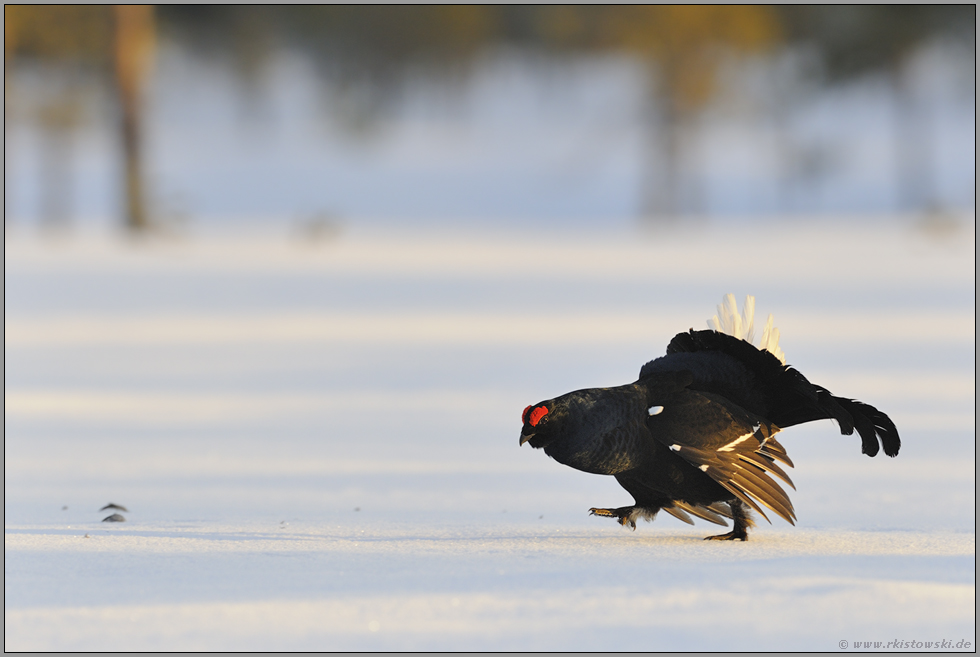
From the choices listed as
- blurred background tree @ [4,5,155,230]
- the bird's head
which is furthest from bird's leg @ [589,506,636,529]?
blurred background tree @ [4,5,155,230]

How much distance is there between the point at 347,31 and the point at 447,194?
1123cm

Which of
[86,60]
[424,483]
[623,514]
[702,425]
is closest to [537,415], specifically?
[702,425]

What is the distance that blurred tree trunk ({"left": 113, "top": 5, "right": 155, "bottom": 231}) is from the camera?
85.2 ft

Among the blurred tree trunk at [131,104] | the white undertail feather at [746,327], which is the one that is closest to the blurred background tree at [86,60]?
the blurred tree trunk at [131,104]

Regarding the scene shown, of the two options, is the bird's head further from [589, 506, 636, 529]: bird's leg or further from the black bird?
[589, 506, 636, 529]: bird's leg

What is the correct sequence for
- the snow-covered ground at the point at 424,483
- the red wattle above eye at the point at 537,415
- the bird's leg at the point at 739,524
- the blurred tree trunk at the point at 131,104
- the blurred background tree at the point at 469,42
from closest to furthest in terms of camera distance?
the snow-covered ground at the point at 424,483, the red wattle above eye at the point at 537,415, the bird's leg at the point at 739,524, the blurred tree trunk at the point at 131,104, the blurred background tree at the point at 469,42

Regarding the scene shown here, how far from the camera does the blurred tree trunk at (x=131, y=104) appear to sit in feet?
85.2

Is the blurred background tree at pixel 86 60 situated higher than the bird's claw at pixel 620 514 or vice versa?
the blurred background tree at pixel 86 60

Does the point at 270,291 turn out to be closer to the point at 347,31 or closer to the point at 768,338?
the point at 768,338

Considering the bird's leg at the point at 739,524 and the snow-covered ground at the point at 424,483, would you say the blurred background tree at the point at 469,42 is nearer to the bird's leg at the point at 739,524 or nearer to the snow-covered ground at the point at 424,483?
the snow-covered ground at the point at 424,483

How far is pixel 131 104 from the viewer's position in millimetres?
26406

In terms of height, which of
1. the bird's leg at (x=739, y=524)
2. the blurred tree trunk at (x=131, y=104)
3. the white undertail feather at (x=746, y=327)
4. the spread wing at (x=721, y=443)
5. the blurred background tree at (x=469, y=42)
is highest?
the blurred background tree at (x=469, y=42)

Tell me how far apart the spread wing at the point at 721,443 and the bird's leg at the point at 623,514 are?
16.6 inches

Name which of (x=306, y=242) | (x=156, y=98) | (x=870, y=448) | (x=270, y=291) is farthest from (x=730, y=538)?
(x=156, y=98)
